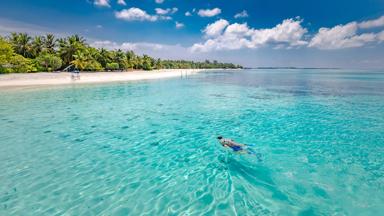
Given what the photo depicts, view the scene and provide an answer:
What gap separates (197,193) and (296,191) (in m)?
2.58

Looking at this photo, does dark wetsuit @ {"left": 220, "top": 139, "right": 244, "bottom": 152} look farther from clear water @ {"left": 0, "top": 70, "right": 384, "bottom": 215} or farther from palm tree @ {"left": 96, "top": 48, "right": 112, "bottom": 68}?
palm tree @ {"left": 96, "top": 48, "right": 112, "bottom": 68}

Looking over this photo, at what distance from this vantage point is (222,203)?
473 centimetres

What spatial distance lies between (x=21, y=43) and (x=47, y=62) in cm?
1061

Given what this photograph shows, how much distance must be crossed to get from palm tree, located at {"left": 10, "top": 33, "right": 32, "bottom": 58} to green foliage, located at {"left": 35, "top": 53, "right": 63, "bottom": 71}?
7.68 meters

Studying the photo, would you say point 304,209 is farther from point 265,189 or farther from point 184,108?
point 184,108

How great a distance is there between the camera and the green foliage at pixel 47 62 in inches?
1886

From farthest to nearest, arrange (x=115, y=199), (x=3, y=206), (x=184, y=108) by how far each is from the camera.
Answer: (x=184, y=108) < (x=115, y=199) < (x=3, y=206)

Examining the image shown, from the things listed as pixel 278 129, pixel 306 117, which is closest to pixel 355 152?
pixel 278 129

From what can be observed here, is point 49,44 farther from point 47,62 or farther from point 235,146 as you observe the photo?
point 235,146

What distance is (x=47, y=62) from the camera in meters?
48.8

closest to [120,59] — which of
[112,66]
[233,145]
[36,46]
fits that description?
[112,66]

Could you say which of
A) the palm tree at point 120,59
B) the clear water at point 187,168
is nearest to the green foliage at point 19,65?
the palm tree at point 120,59

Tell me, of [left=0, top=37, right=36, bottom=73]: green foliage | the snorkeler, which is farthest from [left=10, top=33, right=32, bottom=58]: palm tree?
the snorkeler

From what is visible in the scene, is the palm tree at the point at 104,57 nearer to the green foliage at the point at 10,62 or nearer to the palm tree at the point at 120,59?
the palm tree at the point at 120,59
